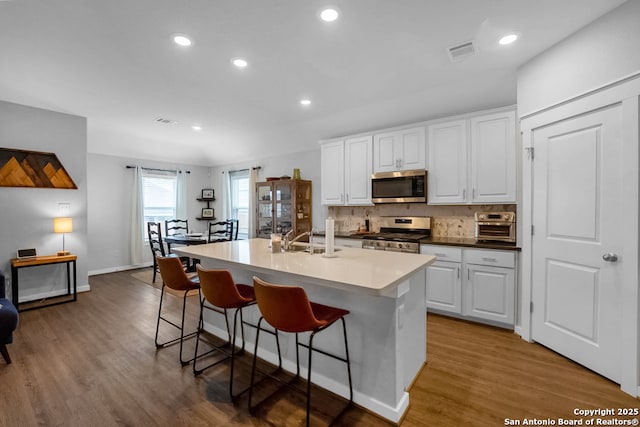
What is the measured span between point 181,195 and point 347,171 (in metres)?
4.32

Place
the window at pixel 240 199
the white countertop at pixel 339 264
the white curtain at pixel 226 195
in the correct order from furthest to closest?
the white curtain at pixel 226 195 < the window at pixel 240 199 < the white countertop at pixel 339 264

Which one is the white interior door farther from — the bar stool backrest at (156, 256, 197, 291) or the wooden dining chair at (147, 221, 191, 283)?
the wooden dining chair at (147, 221, 191, 283)

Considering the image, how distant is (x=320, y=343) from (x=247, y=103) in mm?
3067

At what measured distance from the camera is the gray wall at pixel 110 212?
552 centimetres

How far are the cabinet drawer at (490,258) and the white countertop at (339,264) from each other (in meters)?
1.34

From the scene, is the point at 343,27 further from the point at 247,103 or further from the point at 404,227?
the point at 404,227

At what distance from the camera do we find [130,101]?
3.69 m

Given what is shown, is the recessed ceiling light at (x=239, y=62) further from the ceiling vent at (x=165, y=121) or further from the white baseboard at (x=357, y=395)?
the white baseboard at (x=357, y=395)

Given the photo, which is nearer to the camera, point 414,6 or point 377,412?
point 377,412

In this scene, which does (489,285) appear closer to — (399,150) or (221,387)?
(399,150)

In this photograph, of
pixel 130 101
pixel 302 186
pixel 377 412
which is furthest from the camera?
pixel 302 186

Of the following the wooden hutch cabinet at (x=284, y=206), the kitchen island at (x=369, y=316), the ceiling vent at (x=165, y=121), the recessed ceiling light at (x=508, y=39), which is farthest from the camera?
the wooden hutch cabinet at (x=284, y=206)

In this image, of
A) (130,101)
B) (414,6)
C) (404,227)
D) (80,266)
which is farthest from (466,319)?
(80,266)

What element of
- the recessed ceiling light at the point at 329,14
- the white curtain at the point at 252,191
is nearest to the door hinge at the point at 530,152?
the recessed ceiling light at the point at 329,14
